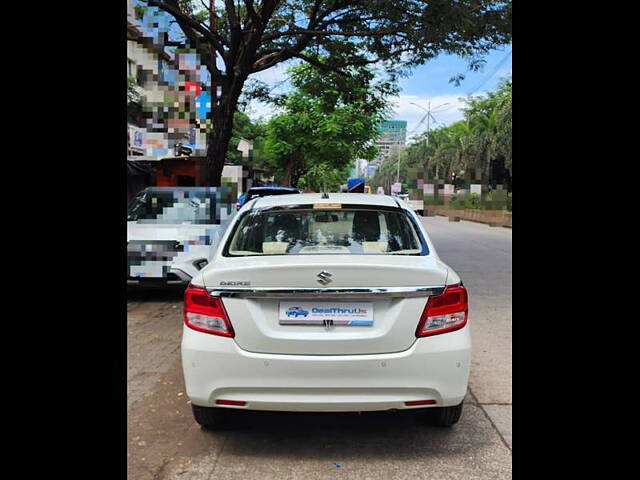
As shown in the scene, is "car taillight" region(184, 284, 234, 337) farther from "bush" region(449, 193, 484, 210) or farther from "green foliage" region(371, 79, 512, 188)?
"bush" region(449, 193, 484, 210)

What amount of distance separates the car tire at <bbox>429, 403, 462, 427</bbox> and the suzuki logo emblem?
1.18 m

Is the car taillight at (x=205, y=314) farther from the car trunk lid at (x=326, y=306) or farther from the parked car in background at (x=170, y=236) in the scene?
the parked car in background at (x=170, y=236)

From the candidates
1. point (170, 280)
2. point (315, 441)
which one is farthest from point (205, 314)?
point (170, 280)

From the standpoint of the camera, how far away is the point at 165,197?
918 centimetres

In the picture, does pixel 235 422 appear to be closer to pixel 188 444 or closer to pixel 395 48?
pixel 188 444

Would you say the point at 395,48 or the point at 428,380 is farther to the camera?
the point at 395,48

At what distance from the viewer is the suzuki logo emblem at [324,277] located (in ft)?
9.98

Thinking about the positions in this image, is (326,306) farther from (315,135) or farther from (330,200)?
(315,135)

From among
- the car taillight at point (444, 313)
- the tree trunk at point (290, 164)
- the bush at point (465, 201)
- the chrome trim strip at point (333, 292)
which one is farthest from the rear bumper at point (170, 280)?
the bush at point (465, 201)

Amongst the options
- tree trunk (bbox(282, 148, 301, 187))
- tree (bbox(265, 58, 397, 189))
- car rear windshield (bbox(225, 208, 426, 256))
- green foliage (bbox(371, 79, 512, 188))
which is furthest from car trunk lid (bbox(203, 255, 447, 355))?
green foliage (bbox(371, 79, 512, 188))

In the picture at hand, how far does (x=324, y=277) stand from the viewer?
10.00 feet

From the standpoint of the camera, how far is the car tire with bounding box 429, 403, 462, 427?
3500 millimetres

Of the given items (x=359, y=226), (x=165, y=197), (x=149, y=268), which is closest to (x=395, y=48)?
(x=165, y=197)
